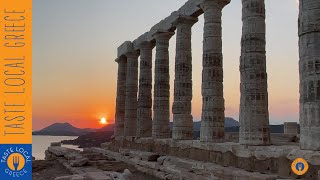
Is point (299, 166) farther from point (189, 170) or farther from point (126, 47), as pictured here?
point (126, 47)

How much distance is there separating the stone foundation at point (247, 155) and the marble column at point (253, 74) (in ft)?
2.78

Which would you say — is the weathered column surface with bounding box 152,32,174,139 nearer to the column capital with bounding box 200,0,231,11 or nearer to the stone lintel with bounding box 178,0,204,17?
the stone lintel with bounding box 178,0,204,17

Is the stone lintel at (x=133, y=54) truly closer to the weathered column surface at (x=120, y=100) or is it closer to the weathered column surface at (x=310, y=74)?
the weathered column surface at (x=120, y=100)

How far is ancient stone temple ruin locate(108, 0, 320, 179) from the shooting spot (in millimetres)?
13898

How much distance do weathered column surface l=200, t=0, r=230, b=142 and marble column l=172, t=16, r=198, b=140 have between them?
138 inches

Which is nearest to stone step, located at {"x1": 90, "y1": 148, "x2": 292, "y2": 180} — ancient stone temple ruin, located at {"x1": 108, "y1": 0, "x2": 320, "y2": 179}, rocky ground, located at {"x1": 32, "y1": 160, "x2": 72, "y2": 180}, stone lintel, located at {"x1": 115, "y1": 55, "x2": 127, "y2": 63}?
ancient stone temple ruin, located at {"x1": 108, "y1": 0, "x2": 320, "y2": 179}

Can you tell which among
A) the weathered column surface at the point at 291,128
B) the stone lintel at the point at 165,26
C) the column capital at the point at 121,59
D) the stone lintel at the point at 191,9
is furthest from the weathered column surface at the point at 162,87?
the weathered column surface at the point at 291,128

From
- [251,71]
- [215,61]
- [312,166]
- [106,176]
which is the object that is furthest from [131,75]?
[312,166]

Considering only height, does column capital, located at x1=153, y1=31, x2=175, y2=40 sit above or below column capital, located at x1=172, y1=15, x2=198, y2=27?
below

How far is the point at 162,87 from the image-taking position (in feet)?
95.8

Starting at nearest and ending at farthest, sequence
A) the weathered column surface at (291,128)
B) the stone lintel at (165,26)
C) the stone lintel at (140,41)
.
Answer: the stone lintel at (165,26) → the weathered column surface at (291,128) → the stone lintel at (140,41)

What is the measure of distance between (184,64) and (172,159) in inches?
282

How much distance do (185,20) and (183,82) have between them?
4.39 meters

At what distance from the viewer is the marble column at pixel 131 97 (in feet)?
115
